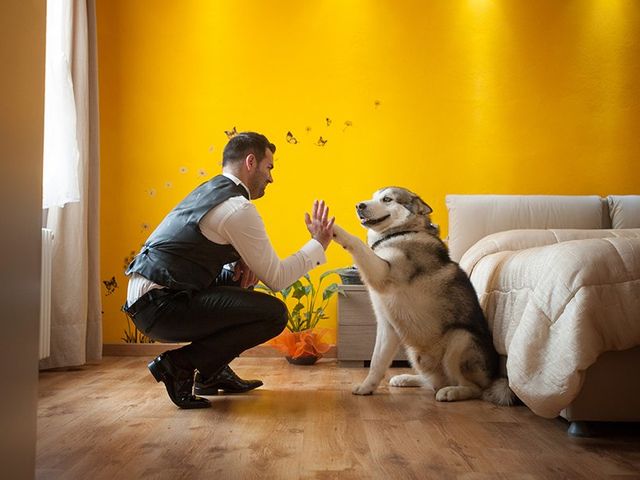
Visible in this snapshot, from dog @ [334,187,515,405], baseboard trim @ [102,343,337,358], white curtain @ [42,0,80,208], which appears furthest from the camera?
baseboard trim @ [102,343,337,358]

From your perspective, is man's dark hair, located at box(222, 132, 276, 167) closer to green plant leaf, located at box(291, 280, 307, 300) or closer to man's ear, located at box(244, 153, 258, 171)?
man's ear, located at box(244, 153, 258, 171)

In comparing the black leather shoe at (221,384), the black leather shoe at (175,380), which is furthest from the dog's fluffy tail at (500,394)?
the black leather shoe at (175,380)

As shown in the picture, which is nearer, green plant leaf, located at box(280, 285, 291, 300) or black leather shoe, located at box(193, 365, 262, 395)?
black leather shoe, located at box(193, 365, 262, 395)

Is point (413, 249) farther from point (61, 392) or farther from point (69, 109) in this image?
point (69, 109)

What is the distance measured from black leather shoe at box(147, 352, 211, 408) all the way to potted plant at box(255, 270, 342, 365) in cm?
130

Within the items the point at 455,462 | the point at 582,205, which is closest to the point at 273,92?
the point at 582,205

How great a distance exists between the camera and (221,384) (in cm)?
276

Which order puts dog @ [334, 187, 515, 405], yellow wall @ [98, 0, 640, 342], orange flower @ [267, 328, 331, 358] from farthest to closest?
1. yellow wall @ [98, 0, 640, 342]
2. orange flower @ [267, 328, 331, 358]
3. dog @ [334, 187, 515, 405]

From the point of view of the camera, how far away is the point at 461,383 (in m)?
2.68

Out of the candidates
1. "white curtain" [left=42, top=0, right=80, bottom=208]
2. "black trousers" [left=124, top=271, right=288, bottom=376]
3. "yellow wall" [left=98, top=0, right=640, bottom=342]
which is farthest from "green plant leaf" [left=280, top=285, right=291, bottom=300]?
"black trousers" [left=124, top=271, right=288, bottom=376]

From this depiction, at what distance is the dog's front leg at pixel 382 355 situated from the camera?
9.06 ft

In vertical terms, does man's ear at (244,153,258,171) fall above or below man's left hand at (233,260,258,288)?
above

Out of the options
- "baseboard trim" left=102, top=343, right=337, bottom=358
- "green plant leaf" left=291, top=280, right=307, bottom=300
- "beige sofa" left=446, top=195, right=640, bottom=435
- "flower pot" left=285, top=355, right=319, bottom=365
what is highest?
"beige sofa" left=446, top=195, right=640, bottom=435

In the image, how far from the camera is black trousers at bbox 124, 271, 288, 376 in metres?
2.37
